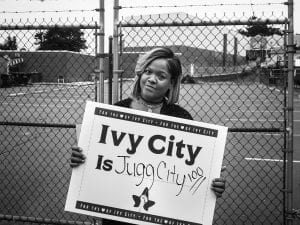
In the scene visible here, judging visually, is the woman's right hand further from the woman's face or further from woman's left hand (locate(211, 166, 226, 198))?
woman's left hand (locate(211, 166, 226, 198))

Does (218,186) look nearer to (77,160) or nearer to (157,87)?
(157,87)

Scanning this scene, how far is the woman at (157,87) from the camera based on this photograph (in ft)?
7.56

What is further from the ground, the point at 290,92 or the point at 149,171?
the point at 290,92

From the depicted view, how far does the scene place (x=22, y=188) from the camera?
17.1 ft

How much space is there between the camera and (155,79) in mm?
2301

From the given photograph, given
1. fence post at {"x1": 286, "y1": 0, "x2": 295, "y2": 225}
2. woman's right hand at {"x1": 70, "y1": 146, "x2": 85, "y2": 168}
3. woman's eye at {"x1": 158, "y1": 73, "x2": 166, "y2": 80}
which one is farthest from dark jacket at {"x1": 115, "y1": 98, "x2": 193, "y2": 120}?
fence post at {"x1": 286, "y1": 0, "x2": 295, "y2": 225}

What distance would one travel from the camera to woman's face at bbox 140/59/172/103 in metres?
2.30

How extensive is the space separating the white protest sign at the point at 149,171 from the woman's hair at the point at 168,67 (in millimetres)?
176

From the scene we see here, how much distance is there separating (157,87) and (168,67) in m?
0.15

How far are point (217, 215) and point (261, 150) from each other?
3600 mm

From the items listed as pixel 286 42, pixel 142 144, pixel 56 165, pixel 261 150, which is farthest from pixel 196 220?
pixel 261 150

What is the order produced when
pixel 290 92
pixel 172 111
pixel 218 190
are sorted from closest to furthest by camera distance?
pixel 218 190 < pixel 172 111 < pixel 290 92

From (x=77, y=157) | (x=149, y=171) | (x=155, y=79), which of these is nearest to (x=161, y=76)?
(x=155, y=79)

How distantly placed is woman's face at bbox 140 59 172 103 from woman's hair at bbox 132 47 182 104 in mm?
27
